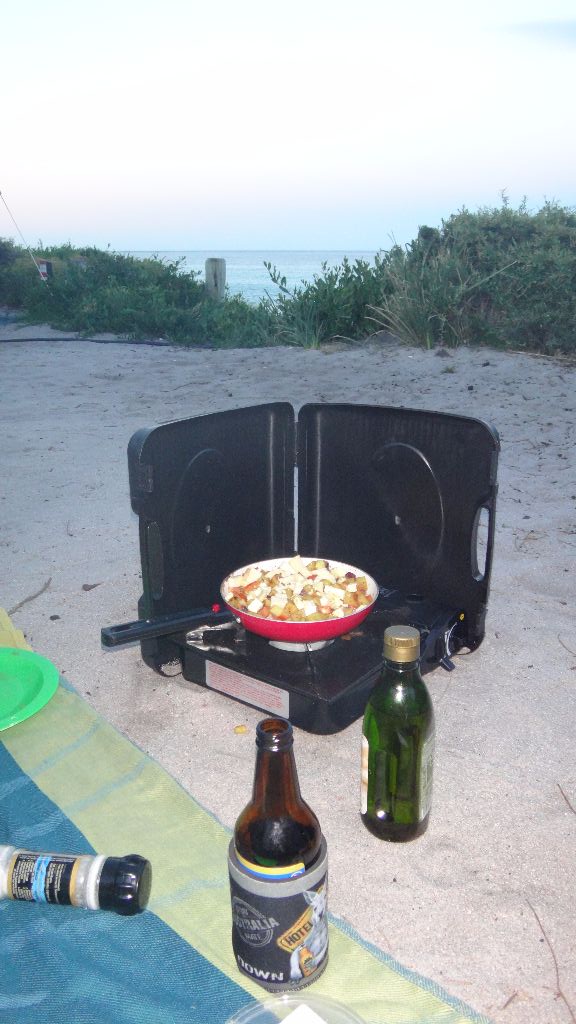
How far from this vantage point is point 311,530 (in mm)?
2598

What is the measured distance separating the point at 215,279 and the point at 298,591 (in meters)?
11.1

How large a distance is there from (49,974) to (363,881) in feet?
2.00

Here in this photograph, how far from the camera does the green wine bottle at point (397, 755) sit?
1.59m

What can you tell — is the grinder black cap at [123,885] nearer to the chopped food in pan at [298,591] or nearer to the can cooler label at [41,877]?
the can cooler label at [41,877]

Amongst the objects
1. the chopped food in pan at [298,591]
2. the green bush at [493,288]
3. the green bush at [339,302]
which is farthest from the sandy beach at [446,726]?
the green bush at [339,302]

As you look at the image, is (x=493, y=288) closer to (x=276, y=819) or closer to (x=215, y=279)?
(x=215, y=279)

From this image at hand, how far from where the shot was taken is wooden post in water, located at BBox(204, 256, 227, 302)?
Result: 12.4 metres

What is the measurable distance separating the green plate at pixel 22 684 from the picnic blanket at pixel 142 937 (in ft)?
0.54

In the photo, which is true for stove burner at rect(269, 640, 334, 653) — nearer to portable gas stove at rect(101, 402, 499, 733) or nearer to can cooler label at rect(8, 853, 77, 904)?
portable gas stove at rect(101, 402, 499, 733)

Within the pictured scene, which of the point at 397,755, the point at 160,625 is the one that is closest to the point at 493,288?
the point at 160,625

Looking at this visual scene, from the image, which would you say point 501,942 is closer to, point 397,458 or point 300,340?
point 397,458

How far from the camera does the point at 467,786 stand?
187 cm

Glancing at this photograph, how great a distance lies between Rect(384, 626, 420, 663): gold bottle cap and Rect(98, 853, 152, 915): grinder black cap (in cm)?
58

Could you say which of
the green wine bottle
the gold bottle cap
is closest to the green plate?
the green wine bottle
